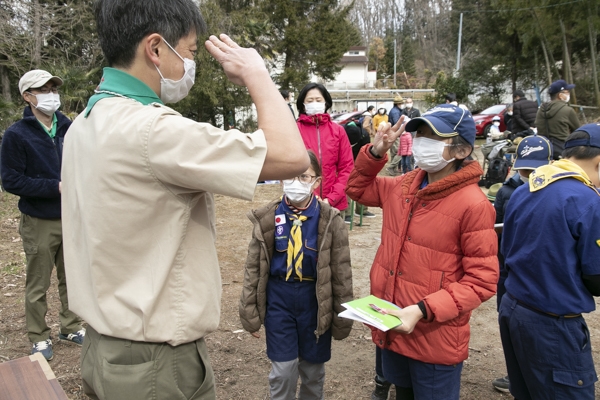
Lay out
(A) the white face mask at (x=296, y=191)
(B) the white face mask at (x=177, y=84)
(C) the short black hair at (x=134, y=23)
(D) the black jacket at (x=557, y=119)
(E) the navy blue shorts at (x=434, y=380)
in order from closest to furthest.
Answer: (C) the short black hair at (x=134, y=23), (B) the white face mask at (x=177, y=84), (E) the navy blue shorts at (x=434, y=380), (A) the white face mask at (x=296, y=191), (D) the black jacket at (x=557, y=119)

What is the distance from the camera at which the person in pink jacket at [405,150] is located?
12.1 m

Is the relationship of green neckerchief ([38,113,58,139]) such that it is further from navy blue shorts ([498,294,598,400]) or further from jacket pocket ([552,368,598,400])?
jacket pocket ([552,368,598,400])

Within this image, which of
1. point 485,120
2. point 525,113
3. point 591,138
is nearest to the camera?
point 591,138

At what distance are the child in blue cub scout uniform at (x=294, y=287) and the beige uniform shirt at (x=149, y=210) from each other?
1.47 metres

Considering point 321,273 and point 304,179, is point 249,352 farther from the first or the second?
point 304,179

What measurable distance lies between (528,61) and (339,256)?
96.9 feet

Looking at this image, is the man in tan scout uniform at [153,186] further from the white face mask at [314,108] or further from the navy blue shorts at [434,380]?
the white face mask at [314,108]

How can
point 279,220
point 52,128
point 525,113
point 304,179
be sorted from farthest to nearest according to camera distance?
point 525,113 → point 52,128 → point 304,179 → point 279,220

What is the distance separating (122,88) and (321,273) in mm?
1844

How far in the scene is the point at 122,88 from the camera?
1554mm

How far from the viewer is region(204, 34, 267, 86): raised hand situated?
5.13 feet

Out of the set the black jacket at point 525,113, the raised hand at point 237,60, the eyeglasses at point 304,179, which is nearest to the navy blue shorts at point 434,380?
the eyeglasses at point 304,179

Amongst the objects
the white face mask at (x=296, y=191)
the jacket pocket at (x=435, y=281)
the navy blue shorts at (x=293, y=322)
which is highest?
the white face mask at (x=296, y=191)

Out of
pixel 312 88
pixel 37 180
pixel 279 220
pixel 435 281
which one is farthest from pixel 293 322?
pixel 312 88
